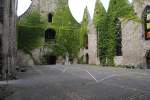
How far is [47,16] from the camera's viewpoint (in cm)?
3266

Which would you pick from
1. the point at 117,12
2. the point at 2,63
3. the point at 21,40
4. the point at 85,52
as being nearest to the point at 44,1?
the point at 21,40

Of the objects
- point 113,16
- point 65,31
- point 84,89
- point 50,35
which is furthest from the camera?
point 50,35

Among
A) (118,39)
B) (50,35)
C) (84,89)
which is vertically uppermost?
(50,35)

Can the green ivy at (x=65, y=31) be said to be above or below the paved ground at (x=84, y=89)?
above

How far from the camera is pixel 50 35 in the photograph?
108 feet

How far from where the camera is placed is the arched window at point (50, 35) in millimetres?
32562

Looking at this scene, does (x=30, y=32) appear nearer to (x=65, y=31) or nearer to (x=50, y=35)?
(x=50, y=35)

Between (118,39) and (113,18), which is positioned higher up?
(113,18)

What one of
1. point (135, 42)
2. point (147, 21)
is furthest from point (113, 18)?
point (147, 21)

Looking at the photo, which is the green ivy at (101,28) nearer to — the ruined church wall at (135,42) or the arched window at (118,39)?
the arched window at (118,39)

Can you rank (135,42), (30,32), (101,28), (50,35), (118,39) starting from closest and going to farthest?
(135,42) → (118,39) → (101,28) → (30,32) → (50,35)

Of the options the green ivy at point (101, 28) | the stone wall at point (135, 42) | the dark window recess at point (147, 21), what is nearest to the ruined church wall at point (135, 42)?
A: the stone wall at point (135, 42)

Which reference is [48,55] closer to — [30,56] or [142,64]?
[30,56]

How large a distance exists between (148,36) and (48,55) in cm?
1474
